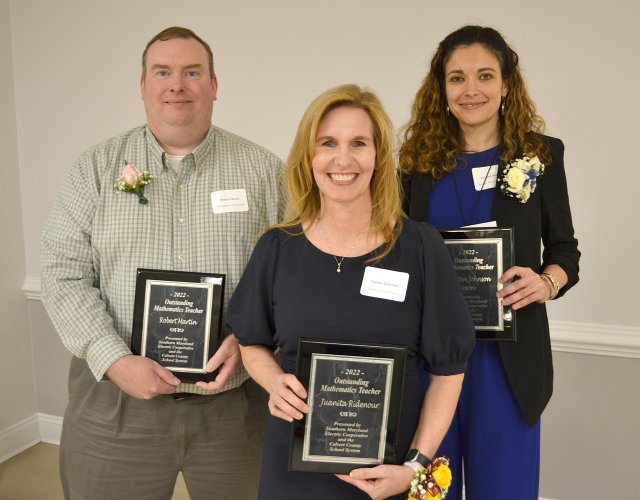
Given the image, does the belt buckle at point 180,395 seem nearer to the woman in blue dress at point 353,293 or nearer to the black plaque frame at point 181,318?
the black plaque frame at point 181,318

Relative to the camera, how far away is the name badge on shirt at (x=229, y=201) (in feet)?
7.36

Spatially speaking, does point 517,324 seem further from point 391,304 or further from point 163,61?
point 163,61

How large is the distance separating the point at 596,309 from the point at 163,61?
2439 mm

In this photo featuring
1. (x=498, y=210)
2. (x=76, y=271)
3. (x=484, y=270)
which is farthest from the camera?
(x=76, y=271)

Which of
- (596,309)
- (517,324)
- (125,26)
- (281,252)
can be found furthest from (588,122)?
(125,26)

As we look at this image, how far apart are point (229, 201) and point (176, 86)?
0.42 m

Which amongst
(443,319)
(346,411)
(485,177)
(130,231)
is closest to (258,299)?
(346,411)

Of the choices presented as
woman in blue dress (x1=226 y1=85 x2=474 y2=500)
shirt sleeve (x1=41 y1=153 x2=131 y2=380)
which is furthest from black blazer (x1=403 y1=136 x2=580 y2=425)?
shirt sleeve (x1=41 y1=153 x2=131 y2=380)

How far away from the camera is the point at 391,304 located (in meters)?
1.70

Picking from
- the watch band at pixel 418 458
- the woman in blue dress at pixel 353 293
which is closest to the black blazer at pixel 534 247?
the woman in blue dress at pixel 353 293

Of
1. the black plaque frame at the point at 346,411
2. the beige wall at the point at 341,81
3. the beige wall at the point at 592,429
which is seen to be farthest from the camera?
the beige wall at the point at 592,429

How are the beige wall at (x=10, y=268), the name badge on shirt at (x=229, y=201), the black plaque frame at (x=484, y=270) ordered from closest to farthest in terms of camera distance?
1. the black plaque frame at (x=484, y=270)
2. the name badge on shirt at (x=229, y=201)
3. the beige wall at (x=10, y=268)

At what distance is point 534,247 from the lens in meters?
2.16

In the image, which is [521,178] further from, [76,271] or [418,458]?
[76,271]
